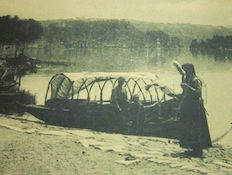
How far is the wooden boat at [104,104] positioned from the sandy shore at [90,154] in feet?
0.36

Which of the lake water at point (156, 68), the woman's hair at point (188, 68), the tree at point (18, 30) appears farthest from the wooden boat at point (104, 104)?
the tree at point (18, 30)

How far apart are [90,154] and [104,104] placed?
0.60m

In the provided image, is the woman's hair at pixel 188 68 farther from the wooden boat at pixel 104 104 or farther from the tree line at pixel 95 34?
the tree line at pixel 95 34

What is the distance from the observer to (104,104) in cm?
454

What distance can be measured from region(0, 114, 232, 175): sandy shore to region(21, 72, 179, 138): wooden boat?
0.36ft

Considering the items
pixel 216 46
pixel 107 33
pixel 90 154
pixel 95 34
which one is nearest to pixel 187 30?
pixel 216 46

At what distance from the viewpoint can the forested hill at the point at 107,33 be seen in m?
4.55

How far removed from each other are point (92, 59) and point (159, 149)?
125 centimetres

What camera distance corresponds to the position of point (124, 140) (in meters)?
4.42

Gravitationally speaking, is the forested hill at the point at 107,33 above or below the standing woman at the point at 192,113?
above

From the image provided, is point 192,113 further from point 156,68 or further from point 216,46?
point 216,46

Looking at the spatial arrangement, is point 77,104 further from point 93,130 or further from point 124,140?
point 124,140

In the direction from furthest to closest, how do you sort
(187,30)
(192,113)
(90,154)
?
1. (187,30)
2. (192,113)
3. (90,154)

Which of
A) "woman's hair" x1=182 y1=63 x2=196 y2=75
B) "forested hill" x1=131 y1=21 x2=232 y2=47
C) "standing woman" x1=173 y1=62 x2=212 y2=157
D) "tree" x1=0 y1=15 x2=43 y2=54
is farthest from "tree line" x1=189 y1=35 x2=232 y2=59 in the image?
"tree" x1=0 y1=15 x2=43 y2=54
